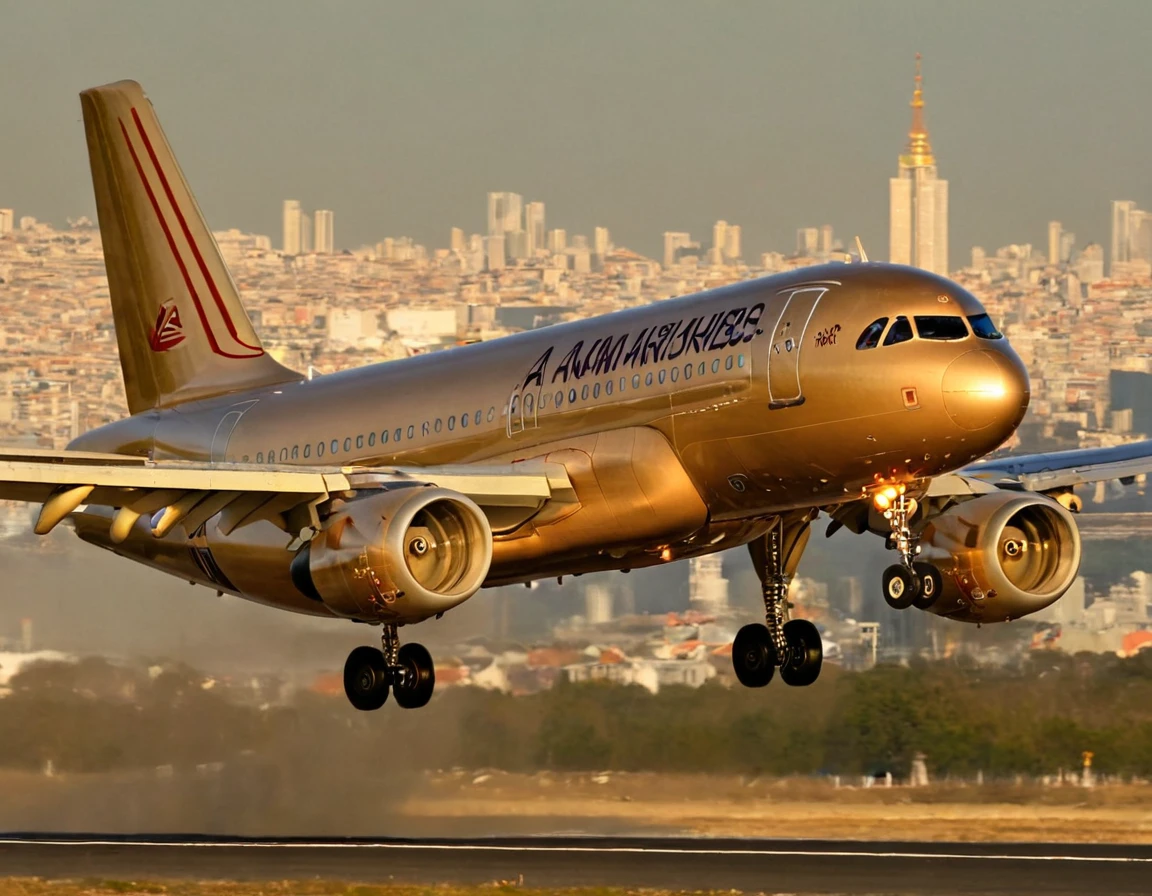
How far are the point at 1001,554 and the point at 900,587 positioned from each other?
4.81 m

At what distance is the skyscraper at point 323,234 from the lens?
4993 inches

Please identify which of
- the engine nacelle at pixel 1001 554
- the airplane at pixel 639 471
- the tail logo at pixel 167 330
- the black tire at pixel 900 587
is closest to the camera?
the airplane at pixel 639 471

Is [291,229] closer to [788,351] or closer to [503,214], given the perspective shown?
[503,214]

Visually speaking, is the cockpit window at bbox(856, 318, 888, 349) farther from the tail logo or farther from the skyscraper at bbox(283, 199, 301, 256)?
the skyscraper at bbox(283, 199, 301, 256)

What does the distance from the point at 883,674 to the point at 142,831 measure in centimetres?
1692

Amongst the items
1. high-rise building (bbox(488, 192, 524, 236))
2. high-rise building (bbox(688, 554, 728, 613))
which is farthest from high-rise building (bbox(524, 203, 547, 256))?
high-rise building (bbox(688, 554, 728, 613))

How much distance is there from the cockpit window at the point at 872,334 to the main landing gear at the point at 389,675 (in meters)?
9.82

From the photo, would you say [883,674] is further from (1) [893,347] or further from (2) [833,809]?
(1) [893,347]

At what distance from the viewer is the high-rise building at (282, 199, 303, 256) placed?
12662 cm

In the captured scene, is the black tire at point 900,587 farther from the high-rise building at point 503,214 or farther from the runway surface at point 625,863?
the high-rise building at point 503,214

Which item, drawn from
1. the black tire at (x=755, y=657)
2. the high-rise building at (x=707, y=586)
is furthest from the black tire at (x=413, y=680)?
the high-rise building at (x=707, y=586)

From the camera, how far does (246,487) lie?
32562mm

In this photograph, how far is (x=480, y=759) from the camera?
50969mm

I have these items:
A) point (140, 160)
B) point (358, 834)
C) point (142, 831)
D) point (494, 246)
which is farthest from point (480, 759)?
point (494, 246)
